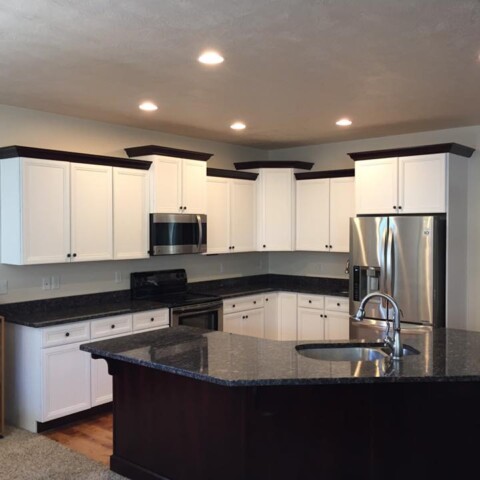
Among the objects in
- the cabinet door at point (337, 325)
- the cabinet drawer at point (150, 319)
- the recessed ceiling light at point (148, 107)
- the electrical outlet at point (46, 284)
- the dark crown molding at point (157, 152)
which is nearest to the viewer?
the recessed ceiling light at point (148, 107)

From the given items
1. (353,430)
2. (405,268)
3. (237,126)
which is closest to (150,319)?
(237,126)

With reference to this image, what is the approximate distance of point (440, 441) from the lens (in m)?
2.68

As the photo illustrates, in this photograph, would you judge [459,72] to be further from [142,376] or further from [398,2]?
[142,376]

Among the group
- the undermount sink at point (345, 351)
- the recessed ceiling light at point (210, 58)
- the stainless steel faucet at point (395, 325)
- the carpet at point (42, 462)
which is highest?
the recessed ceiling light at point (210, 58)

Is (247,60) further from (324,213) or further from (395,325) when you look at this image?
(324,213)

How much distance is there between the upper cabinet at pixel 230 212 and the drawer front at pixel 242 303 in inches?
22.2

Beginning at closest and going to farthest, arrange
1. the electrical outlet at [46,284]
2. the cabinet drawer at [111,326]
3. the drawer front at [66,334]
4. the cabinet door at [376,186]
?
the drawer front at [66,334] < the cabinet drawer at [111,326] < the electrical outlet at [46,284] < the cabinet door at [376,186]

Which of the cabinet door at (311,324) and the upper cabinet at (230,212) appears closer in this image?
the upper cabinet at (230,212)

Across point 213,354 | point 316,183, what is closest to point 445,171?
point 316,183

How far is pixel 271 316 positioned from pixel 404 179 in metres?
2.24

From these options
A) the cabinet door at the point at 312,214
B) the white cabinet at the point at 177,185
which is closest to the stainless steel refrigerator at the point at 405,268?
the cabinet door at the point at 312,214

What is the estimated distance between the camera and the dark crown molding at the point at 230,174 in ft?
19.4

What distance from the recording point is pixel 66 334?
4.28m

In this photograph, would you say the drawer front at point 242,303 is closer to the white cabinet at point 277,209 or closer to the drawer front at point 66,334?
Result: the white cabinet at point 277,209
